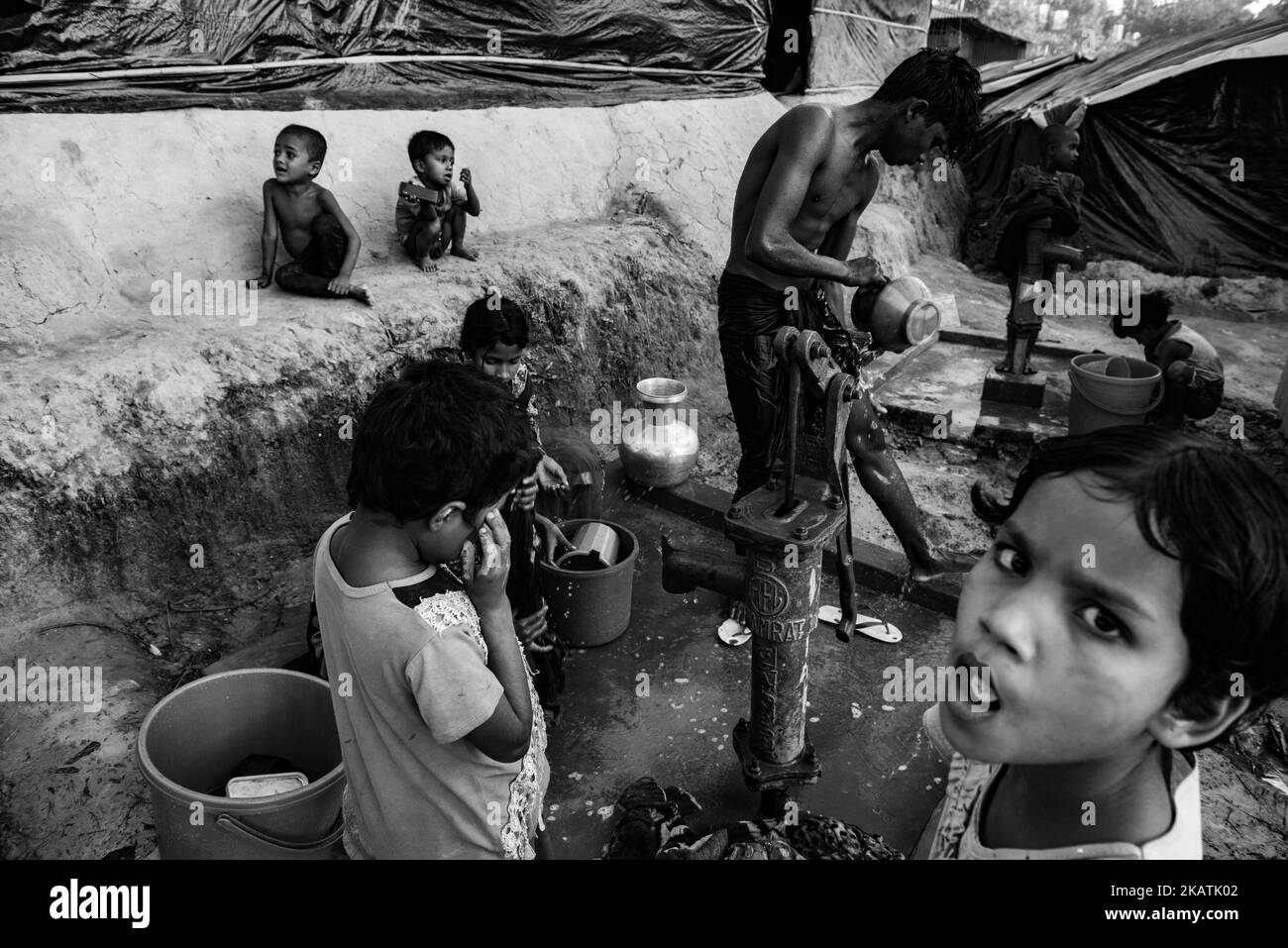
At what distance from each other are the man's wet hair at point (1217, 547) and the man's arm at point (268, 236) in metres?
4.44

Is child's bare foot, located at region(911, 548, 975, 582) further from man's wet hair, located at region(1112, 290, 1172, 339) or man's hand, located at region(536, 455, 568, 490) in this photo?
man's wet hair, located at region(1112, 290, 1172, 339)

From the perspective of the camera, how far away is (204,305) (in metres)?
4.28

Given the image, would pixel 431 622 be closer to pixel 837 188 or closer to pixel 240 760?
pixel 240 760

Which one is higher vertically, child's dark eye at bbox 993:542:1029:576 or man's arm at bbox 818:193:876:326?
man's arm at bbox 818:193:876:326

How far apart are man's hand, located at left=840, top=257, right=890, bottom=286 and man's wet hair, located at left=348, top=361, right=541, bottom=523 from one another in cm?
180

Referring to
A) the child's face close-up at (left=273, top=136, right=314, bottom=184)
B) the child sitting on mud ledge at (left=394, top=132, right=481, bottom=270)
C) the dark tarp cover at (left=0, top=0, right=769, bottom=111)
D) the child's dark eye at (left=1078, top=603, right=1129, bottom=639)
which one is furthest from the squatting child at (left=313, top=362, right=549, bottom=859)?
the dark tarp cover at (left=0, top=0, right=769, bottom=111)

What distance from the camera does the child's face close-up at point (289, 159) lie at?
4.41m

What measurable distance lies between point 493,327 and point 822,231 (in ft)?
5.38

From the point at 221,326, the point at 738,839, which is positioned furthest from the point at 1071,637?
the point at 221,326

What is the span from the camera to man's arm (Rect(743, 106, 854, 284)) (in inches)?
130

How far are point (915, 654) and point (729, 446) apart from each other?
263cm

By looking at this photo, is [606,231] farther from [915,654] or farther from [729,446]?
[915,654]

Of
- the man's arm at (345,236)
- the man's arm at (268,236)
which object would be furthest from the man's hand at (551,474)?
the man's arm at (268,236)
